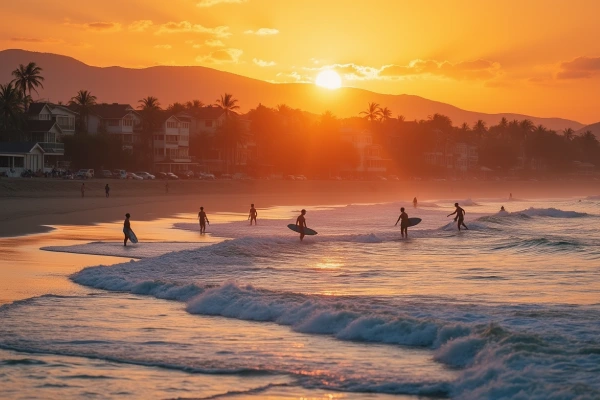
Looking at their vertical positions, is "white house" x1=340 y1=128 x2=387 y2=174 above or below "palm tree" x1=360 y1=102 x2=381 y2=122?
below

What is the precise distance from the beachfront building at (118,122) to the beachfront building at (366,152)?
44143mm

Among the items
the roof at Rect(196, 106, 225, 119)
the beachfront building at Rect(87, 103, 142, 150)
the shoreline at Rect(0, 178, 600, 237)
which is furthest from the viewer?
the roof at Rect(196, 106, 225, 119)

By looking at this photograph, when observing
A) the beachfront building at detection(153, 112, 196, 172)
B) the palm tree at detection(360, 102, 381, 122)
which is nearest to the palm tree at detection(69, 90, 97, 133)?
the beachfront building at detection(153, 112, 196, 172)

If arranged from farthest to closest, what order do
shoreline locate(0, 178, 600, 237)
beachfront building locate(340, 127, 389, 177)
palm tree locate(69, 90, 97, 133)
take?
beachfront building locate(340, 127, 389, 177)
palm tree locate(69, 90, 97, 133)
shoreline locate(0, 178, 600, 237)

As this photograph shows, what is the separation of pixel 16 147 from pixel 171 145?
30023 millimetres

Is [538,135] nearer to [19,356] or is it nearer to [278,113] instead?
[278,113]

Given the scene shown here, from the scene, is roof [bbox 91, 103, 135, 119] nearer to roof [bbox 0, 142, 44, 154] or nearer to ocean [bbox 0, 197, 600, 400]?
roof [bbox 0, 142, 44, 154]

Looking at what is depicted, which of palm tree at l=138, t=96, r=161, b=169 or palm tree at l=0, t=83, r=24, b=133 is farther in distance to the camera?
palm tree at l=138, t=96, r=161, b=169

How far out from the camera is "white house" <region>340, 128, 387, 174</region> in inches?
5423

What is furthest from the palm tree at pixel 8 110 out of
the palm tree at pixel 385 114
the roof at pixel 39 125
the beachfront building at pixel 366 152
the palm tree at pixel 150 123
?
the palm tree at pixel 385 114

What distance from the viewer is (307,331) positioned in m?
13.7

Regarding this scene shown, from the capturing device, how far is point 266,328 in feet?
45.9

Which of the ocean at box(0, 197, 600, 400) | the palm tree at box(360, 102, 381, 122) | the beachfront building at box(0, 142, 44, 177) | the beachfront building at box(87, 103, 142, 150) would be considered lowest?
the ocean at box(0, 197, 600, 400)

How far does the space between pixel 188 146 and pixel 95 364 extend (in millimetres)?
100222
